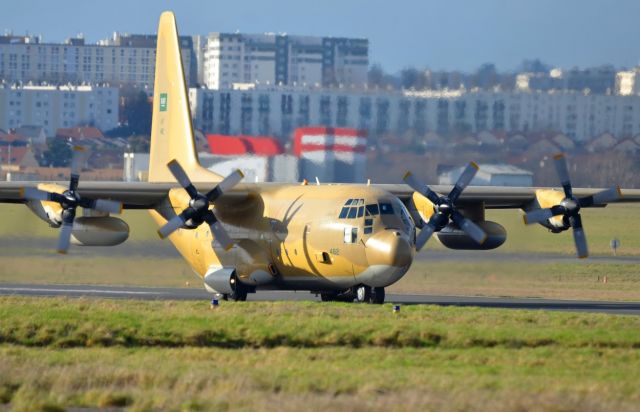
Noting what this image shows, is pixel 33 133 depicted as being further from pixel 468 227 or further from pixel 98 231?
pixel 468 227

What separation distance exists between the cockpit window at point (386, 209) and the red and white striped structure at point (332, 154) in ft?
71.5

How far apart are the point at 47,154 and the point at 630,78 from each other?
2971 cm

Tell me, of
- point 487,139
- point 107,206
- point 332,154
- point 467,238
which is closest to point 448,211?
point 467,238

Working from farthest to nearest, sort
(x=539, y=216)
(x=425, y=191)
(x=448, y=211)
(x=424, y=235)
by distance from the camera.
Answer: (x=539, y=216)
(x=425, y=191)
(x=448, y=211)
(x=424, y=235)

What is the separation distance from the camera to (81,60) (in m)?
104

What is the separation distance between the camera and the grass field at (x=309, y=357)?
1617 centimetres

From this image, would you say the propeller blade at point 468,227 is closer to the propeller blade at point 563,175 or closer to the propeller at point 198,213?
the propeller blade at point 563,175

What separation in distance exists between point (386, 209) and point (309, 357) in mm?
9266

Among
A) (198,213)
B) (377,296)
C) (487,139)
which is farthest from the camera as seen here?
(487,139)

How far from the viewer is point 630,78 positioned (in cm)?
6084

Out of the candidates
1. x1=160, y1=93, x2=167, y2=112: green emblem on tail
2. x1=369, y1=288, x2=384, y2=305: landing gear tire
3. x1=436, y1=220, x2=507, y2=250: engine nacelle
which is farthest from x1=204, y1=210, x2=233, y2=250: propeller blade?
x1=160, y1=93, x2=167, y2=112: green emblem on tail

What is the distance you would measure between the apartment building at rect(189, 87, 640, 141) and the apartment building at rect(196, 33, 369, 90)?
67.4 ft

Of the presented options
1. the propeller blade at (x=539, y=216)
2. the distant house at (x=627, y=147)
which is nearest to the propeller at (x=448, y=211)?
the propeller blade at (x=539, y=216)

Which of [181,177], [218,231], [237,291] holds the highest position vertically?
[181,177]
